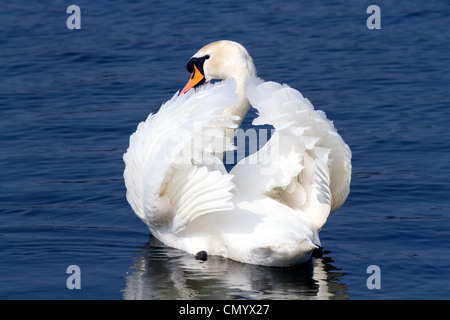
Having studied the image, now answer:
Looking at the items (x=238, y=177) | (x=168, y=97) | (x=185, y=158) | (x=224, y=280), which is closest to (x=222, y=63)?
(x=238, y=177)

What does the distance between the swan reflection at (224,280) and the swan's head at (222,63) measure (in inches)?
64.0

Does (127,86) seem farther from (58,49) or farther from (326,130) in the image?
(326,130)

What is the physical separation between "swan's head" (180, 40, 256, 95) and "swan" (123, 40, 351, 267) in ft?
1.88

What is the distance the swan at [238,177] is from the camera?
7.20m

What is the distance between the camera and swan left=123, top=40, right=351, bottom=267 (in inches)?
284

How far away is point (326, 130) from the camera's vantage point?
24.3 feet

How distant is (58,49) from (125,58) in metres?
1.29

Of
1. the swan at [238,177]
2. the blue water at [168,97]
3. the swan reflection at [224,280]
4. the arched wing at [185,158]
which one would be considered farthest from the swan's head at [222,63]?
the swan reflection at [224,280]

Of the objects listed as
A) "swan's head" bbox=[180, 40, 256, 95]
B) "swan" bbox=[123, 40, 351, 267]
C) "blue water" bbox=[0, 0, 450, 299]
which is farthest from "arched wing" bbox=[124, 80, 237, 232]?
"swan's head" bbox=[180, 40, 256, 95]

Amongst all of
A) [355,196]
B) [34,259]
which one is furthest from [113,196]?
[355,196]

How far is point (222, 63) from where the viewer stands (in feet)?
27.9

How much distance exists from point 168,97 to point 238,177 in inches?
198

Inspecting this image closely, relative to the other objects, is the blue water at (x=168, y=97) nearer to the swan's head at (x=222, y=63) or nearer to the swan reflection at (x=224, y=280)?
the swan reflection at (x=224, y=280)

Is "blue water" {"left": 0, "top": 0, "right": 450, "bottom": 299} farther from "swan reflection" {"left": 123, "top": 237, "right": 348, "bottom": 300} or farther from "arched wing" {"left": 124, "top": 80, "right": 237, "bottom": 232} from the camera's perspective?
"arched wing" {"left": 124, "top": 80, "right": 237, "bottom": 232}
